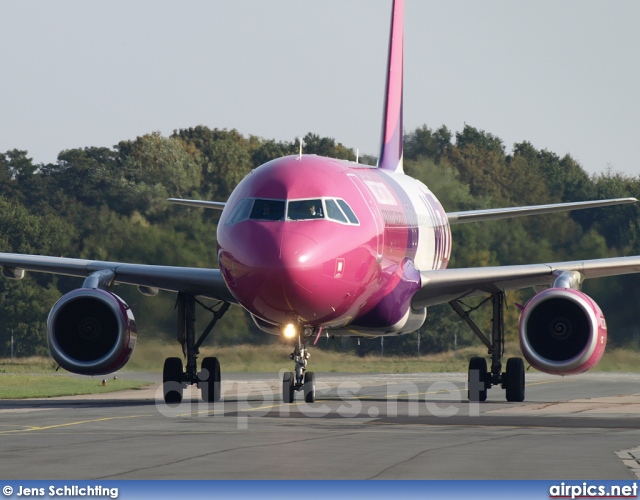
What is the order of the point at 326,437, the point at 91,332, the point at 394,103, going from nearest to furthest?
the point at 326,437 → the point at 91,332 → the point at 394,103

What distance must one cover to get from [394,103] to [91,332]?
11.9 m

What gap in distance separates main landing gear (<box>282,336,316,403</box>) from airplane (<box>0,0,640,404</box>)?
3cm

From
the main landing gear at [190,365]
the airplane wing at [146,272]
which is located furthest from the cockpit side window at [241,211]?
the main landing gear at [190,365]

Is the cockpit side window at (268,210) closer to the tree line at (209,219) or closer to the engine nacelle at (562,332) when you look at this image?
the engine nacelle at (562,332)

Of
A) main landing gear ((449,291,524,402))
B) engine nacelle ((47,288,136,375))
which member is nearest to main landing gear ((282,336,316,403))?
engine nacelle ((47,288,136,375))

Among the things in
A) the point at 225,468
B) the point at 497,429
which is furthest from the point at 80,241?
the point at 225,468

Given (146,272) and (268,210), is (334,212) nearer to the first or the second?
(268,210)

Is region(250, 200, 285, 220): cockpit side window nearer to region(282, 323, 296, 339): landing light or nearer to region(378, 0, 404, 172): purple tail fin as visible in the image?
region(282, 323, 296, 339): landing light

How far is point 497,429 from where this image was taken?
54.2ft

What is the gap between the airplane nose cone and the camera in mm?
18062

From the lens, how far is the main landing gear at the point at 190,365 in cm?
2305

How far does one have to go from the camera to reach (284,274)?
59.2ft

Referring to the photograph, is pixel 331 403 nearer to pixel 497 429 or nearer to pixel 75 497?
pixel 497 429

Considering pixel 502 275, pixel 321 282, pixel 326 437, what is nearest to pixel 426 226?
pixel 502 275
